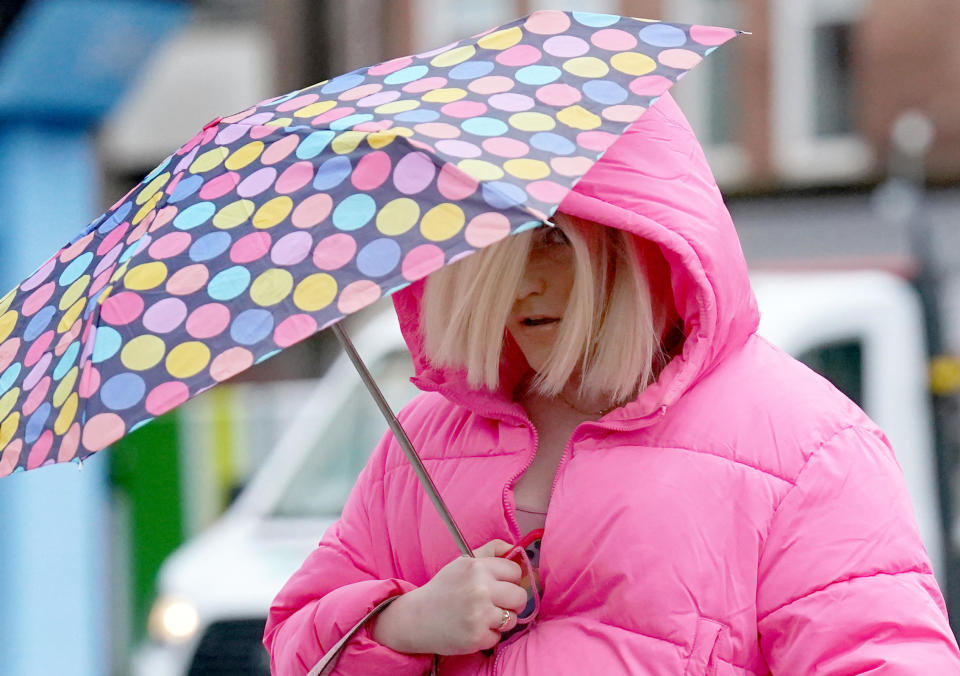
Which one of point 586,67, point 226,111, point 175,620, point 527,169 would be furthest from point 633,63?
point 226,111

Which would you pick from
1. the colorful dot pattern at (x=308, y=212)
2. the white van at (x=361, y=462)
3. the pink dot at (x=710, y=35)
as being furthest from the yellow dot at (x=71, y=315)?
Answer: the white van at (x=361, y=462)

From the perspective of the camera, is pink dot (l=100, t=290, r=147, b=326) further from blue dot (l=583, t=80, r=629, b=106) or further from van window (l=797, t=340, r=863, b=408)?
van window (l=797, t=340, r=863, b=408)

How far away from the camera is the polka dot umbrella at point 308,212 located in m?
1.32

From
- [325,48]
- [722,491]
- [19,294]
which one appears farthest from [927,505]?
[325,48]

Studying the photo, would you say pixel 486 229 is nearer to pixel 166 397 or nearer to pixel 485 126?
pixel 485 126

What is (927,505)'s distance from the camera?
378 centimetres

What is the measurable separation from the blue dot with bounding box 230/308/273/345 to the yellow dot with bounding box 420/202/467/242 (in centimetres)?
18

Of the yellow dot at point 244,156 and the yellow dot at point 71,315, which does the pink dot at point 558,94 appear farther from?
the yellow dot at point 71,315

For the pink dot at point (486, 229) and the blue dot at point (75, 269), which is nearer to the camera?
the pink dot at point (486, 229)

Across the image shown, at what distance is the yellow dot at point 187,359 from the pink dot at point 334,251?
144 millimetres

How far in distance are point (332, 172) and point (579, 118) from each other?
277 mm

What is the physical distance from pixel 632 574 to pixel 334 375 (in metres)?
3.36

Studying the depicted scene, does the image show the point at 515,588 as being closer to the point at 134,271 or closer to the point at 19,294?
the point at 134,271

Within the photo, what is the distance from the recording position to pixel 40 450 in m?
1.43
